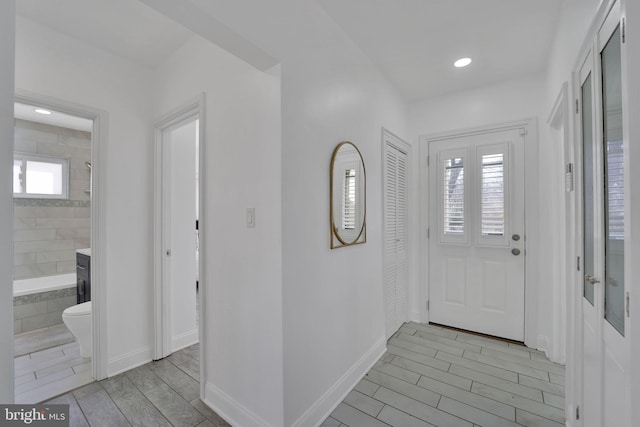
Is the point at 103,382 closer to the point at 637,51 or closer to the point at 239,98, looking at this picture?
the point at 239,98

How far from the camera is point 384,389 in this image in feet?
6.65

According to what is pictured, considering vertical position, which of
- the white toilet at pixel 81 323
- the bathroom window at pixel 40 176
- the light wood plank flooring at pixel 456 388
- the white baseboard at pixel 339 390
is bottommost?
the light wood plank flooring at pixel 456 388

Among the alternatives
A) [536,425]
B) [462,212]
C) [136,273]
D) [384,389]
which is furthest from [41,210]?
[536,425]

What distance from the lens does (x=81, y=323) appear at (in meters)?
2.39

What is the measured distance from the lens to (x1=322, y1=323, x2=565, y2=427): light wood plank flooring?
68.1 inches

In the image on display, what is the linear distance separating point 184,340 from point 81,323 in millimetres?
850

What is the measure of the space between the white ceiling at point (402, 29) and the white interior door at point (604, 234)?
0.89m

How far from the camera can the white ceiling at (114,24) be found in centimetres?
174

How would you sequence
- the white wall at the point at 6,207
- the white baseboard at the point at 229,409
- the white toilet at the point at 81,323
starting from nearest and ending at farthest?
the white wall at the point at 6,207 < the white baseboard at the point at 229,409 < the white toilet at the point at 81,323

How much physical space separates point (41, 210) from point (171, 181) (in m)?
2.36

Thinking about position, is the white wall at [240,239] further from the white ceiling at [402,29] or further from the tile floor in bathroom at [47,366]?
the tile floor in bathroom at [47,366]

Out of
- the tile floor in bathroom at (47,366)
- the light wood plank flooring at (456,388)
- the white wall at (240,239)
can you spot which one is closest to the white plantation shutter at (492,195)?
the light wood plank flooring at (456,388)

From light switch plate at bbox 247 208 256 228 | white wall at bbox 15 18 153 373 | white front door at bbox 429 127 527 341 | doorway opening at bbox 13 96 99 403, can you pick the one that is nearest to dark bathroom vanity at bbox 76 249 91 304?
doorway opening at bbox 13 96 99 403

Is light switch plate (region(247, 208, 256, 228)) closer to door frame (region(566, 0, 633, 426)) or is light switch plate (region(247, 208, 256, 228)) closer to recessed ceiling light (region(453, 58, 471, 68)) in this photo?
door frame (region(566, 0, 633, 426))
